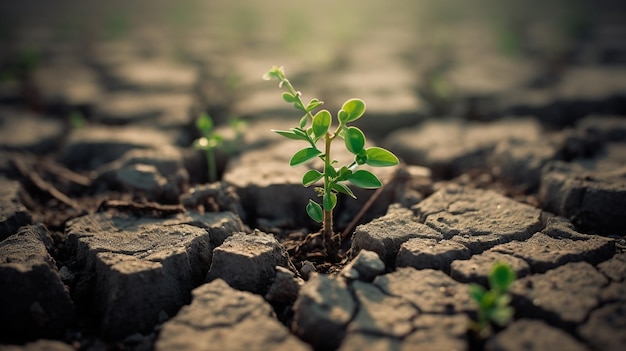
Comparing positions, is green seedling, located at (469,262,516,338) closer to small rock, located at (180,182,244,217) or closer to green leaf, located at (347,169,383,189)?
green leaf, located at (347,169,383,189)

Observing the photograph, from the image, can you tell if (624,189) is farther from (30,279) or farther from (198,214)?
(30,279)

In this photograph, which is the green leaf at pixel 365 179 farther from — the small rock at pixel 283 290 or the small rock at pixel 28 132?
the small rock at pixel 28 132

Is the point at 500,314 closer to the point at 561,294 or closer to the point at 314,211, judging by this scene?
the point at 561,294

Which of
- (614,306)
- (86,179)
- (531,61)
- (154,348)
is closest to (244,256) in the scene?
(154,348)

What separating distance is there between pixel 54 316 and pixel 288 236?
2.74 ft

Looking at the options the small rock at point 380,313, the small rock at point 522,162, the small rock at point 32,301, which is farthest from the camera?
the small rock at point 522,162

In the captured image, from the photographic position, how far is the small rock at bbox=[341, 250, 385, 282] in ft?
4.57

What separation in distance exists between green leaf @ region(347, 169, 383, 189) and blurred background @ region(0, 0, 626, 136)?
159 centimetres

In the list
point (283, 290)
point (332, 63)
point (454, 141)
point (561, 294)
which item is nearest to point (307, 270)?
point (283, 290)

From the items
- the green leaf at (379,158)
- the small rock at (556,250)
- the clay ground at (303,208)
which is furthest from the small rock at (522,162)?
the green leaf at (379,158)

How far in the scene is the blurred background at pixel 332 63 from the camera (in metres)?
3.36

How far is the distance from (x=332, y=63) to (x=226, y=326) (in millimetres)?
3417

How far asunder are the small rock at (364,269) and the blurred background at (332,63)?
1.74 metres

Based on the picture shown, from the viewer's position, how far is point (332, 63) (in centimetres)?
433
